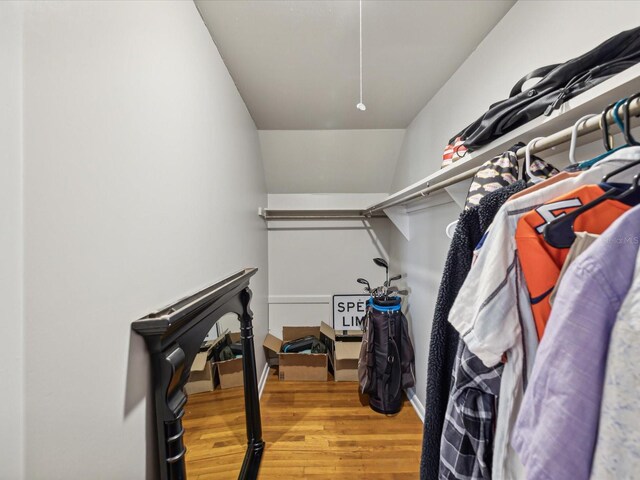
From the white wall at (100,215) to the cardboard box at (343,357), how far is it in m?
1.79

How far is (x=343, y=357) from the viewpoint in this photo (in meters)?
2.36

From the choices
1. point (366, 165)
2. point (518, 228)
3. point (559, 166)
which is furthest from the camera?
point (366, 165)

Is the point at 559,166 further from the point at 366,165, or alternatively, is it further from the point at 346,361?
the point at 346,361

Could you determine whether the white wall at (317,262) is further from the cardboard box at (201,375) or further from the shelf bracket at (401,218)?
the cardboard box at (201,375)

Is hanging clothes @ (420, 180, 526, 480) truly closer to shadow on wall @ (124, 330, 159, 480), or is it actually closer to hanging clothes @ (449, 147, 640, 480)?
hanging clothes @ (449, 147, 640, 480)

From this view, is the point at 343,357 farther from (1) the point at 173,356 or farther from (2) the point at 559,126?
(2) the point at 559,126

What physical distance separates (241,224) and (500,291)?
1545 millimetres

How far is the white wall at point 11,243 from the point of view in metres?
0.38

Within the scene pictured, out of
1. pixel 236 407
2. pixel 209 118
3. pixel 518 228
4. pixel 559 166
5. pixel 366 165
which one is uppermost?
pixel 366 165

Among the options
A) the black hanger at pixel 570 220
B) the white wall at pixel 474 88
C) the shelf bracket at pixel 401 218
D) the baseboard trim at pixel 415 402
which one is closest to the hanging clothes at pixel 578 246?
the black hanger at pixel 570 220

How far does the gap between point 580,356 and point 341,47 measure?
1515mm

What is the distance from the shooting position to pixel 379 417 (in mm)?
1906

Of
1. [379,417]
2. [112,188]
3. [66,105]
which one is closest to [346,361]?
[379,417]

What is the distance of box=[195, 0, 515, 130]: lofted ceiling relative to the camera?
3.58 feet
